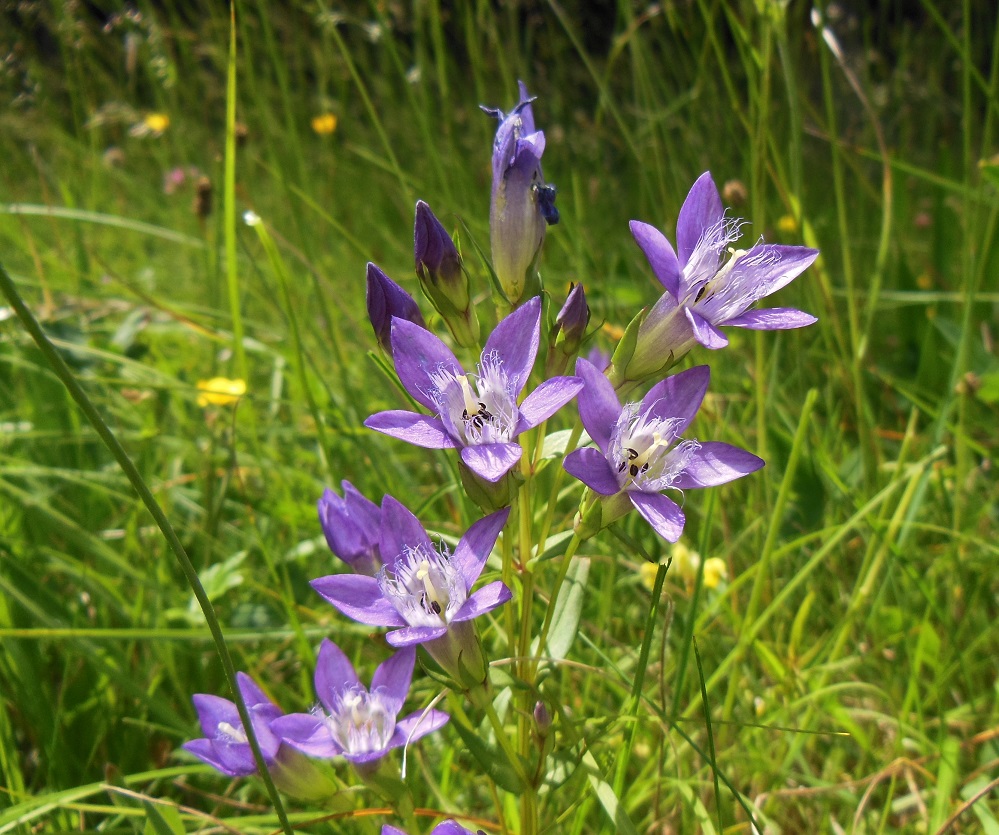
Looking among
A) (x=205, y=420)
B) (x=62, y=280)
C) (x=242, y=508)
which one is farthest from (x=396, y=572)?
(x=62, y=280)

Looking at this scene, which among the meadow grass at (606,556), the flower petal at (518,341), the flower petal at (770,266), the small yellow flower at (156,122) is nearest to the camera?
the flower petal at (518,341)

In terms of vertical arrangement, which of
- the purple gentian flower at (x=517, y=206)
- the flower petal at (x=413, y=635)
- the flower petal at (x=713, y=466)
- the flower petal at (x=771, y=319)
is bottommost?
the flower petal at (x=413, y=635)

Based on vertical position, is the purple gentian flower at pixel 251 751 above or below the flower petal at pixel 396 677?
below

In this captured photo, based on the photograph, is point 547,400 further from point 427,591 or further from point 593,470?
point 427,591

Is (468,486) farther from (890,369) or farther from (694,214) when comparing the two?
(890,369)

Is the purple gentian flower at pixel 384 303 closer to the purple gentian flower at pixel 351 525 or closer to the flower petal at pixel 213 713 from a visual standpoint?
the purple gentian flower at pixel 351 525

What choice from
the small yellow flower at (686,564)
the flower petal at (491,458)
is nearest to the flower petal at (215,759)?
the flower petal at (491,458)

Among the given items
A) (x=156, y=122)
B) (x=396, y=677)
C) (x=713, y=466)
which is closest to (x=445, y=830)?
(x=396, y=677)
